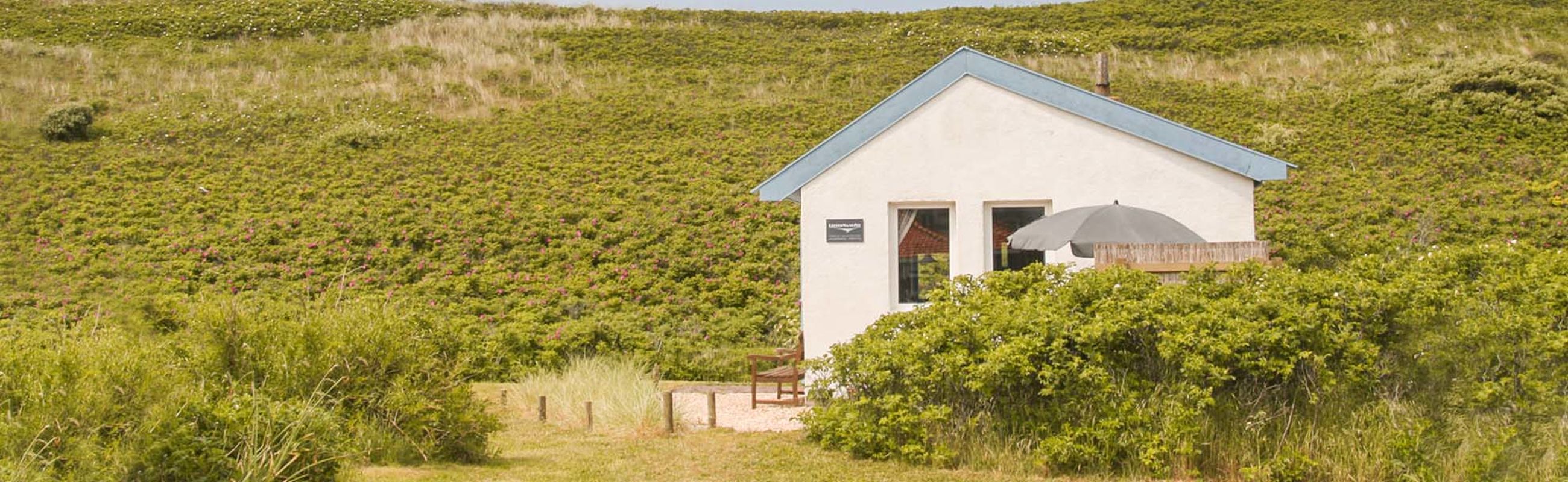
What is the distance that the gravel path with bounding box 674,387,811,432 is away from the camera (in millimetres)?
10773

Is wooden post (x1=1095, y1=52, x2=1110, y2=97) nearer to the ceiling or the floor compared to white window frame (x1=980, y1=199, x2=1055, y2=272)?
nearer to the ceiling

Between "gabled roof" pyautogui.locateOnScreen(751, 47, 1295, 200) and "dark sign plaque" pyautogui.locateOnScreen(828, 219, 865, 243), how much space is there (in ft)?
1.64

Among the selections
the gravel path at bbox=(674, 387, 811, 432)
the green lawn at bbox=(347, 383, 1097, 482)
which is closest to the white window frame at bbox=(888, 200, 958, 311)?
the gravel path at bbox=(674, 387, 811, 432)

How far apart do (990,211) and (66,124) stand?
27.6 m

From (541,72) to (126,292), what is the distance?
18703 mm

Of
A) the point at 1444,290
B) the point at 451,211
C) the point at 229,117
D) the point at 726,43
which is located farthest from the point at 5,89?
the point at 1444,290


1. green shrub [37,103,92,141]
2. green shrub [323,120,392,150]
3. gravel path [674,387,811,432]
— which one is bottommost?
gravel path [674,387,811,432]

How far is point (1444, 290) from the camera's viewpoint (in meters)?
7.17

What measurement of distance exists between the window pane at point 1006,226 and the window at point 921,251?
445mm

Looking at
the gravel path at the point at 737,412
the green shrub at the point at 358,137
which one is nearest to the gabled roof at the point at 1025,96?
the gravel path at the point at 737,412

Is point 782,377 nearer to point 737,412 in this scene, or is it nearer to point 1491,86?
point 737,412

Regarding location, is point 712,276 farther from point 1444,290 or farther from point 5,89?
point 5,89

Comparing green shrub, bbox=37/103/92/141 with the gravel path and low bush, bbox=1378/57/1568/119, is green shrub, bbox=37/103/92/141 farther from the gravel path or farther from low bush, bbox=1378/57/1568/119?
low bush, bbox=1378/57/1568/119

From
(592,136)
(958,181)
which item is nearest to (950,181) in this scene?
(958,181)
